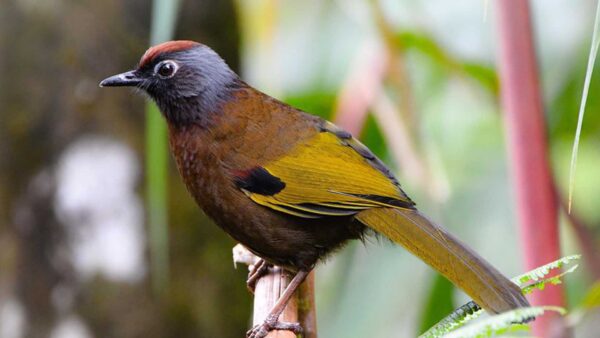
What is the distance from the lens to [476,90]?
4.25 metres

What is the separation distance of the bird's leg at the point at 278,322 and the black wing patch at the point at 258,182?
12.6 inches

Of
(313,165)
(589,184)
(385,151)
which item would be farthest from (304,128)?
(589,184)

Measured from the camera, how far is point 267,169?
3.00 m

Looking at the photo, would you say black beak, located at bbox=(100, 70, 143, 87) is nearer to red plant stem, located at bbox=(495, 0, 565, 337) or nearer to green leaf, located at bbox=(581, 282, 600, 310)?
red plant stem, located at bbox=(495, 0, 565, 337)

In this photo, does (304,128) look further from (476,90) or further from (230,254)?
(476,90)

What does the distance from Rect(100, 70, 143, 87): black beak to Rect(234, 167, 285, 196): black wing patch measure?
0.49m

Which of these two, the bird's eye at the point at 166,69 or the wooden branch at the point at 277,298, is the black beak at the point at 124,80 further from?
the wooden branch at the point at 277,298

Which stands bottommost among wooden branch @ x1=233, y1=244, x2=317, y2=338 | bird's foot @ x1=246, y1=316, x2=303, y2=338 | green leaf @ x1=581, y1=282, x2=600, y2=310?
green leaf @ x1=581, y1=282, x2=600, y2=310

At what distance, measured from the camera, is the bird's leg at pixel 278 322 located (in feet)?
8.36

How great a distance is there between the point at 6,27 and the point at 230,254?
138 cm

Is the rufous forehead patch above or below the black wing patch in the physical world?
above

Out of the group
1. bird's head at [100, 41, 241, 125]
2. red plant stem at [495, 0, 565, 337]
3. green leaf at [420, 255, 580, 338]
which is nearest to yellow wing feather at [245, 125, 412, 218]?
bird's head at [100, 41, 241, 125]

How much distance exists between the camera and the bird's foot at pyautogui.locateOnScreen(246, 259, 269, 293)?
309 cm

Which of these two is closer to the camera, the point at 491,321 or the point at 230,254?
the point at 491,321
